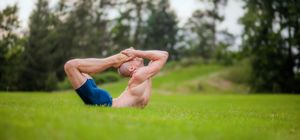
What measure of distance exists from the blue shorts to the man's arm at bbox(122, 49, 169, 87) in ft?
2.81

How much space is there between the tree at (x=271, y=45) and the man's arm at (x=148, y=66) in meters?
50.9

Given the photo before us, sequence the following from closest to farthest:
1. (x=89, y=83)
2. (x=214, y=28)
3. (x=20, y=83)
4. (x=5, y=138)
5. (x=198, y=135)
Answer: (x=5, y=138)
(x=198, y=135)
(x=89, y=83)
(x=20, y=83)
(x=214, y=28)

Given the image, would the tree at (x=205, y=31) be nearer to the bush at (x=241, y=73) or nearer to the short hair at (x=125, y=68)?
the bush at (x=241, y=73)

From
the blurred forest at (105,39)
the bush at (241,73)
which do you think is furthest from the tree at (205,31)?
the bush at (241,73)

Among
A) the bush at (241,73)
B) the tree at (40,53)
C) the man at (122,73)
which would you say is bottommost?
the bush at (241,73)

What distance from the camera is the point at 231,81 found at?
66062 millimetres

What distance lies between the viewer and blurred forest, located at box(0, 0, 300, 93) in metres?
52.5

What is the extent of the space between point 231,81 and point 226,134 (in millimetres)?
59690

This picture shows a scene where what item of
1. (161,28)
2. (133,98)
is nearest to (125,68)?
(133,98)

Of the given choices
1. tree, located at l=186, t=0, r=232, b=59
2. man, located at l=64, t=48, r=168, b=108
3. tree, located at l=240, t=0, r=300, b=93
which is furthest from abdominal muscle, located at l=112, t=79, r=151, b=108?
tree, located at l=186, t=0, r=232, b=59

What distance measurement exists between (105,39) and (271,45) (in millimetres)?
40181

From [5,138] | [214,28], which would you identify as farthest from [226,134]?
[214,28]

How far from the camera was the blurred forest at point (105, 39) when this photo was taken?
52.5 m

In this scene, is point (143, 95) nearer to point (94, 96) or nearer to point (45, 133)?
point (94, 96)
